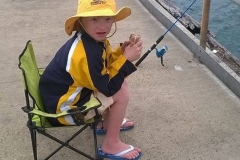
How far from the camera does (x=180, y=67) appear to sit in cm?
390

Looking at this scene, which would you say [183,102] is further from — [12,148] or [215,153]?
[12,148]

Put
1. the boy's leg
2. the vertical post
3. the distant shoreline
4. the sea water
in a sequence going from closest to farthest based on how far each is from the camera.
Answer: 1. the boy's leg
2. the vertical post
3. the distant shoreline
4. the sea water

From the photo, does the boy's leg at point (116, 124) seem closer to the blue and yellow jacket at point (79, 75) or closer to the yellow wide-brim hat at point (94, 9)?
the blue and yellow jacket at point (79, 75)

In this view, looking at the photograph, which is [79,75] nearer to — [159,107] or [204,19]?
[159,107]

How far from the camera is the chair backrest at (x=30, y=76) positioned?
7.82ft

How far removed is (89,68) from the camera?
2375 mm

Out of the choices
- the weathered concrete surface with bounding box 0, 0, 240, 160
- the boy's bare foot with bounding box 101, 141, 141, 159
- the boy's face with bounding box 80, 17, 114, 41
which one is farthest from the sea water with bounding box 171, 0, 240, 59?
the boy's face with bounding box 80, 17, 114, 41

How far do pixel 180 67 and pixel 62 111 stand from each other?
1713 millimetres

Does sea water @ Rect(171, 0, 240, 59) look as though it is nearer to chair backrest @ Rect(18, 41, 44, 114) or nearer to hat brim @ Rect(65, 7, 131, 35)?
hat brim @ Rect(65, 7, 131, 35)

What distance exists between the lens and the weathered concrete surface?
2.84 metres

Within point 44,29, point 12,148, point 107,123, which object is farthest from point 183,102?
point 44,29

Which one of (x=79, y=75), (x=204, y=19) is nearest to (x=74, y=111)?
(x=79, y=75)

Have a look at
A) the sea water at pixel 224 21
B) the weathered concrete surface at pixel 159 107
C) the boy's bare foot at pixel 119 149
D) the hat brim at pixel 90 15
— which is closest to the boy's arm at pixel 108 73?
the hat brim at pixel 90 15

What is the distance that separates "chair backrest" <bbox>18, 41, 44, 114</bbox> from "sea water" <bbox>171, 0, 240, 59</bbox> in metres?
4.53
